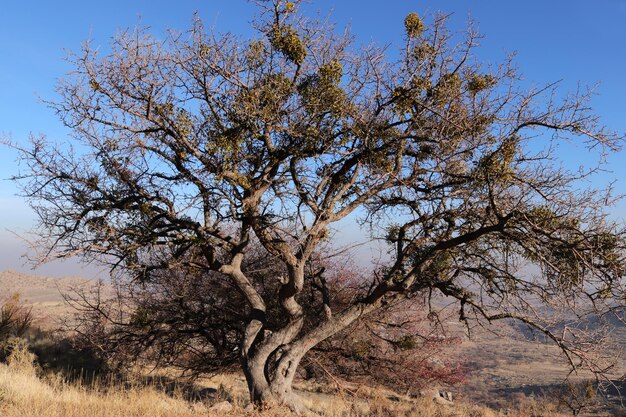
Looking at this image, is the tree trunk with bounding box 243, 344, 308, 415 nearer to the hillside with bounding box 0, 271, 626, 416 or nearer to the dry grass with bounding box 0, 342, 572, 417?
the dry grass with bounding box 0, 342, 572, 417

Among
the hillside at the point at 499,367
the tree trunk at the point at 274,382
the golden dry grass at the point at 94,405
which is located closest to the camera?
the golden dry grass at the point at 94,405

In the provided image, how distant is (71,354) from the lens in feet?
49.6

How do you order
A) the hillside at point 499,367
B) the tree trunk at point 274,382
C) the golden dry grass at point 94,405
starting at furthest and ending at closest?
the hillside at point 499,367 → the tree trunk at point 274,382 → the golden dry grass at point 94,405

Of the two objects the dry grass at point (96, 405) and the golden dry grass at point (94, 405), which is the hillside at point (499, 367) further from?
the golden dry grass at point (94, 405)

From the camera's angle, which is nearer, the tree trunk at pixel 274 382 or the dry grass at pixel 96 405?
the dry grass at pixel 96 405

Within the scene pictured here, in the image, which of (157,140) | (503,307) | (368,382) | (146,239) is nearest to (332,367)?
(368,382)

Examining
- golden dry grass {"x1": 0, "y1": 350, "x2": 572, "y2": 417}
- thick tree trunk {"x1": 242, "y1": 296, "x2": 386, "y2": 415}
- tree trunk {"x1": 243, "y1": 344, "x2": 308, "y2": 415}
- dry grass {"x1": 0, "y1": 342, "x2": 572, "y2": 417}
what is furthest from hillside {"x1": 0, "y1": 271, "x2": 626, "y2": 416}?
tree trunk {"x1": 243, "y1": 344, "x2": 308, "y2": 415}

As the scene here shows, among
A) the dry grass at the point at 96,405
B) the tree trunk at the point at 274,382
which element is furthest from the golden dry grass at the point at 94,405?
the tree trunk at the point at 274,382

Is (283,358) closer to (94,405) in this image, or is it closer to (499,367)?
(94,405)

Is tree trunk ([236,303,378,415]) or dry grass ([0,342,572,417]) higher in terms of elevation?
tree trunk ([236,303,378,415])

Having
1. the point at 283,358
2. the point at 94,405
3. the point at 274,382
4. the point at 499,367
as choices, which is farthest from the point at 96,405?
the point at 499,367

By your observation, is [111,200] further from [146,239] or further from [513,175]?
[513,175]

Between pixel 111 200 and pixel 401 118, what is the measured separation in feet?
19.2

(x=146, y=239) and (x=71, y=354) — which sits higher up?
(x=146, y=239)
